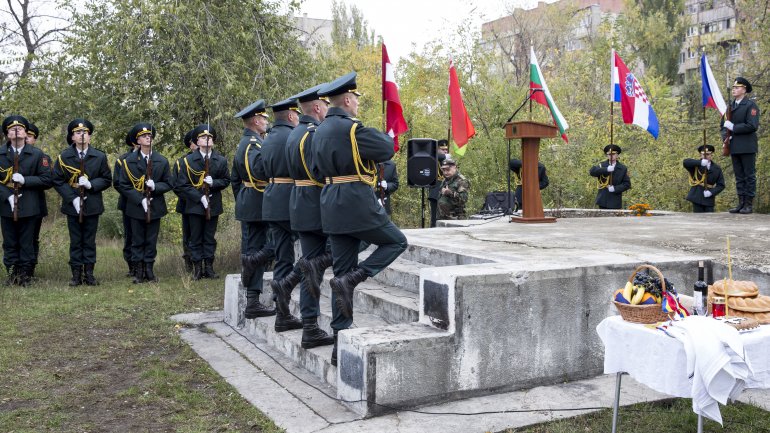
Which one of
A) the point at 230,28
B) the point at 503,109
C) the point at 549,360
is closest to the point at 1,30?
the point at 230,28

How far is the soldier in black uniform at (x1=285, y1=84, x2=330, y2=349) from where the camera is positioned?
5887 millimetres

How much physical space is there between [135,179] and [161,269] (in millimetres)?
1821

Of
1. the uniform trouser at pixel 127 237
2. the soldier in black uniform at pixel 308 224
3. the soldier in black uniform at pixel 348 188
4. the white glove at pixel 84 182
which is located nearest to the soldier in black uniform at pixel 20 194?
the white glove at pixel 84 182

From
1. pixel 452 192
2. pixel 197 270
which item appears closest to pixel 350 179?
pixel 197 270

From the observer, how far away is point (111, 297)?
927 cm

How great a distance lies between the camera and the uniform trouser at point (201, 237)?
1069 cm

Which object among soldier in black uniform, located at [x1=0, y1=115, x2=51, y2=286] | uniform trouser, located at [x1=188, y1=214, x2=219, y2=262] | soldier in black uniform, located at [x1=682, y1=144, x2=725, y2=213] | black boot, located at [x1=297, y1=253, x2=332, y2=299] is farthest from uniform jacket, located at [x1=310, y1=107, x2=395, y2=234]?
soldier in black uniform, located at [x1=682, y1=144, x2=725, y2=213]

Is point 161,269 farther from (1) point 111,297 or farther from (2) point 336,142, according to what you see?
(2) point 336,142

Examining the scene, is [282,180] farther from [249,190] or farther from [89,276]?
[89,276]

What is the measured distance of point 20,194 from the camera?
9.81 metres

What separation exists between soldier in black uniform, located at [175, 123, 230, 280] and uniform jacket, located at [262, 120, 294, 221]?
12.8 ft

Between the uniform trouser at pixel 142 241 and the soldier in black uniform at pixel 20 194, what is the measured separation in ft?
4.19

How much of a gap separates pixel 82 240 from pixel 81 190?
2.31ft

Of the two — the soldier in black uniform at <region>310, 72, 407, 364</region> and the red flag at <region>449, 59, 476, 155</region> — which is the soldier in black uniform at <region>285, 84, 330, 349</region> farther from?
the red flag at <region>449, 59, 476, 155</region>
